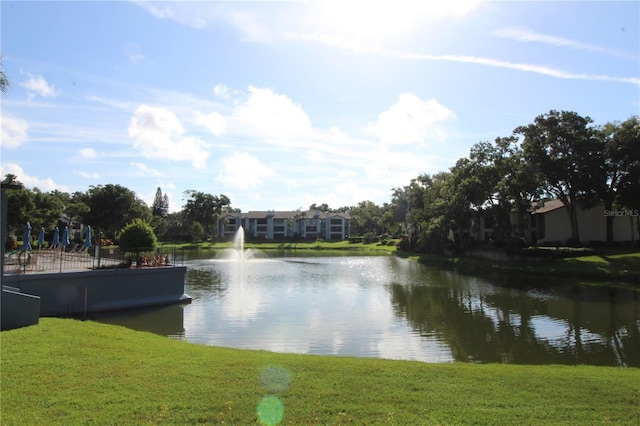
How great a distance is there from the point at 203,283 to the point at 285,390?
23.7 metres

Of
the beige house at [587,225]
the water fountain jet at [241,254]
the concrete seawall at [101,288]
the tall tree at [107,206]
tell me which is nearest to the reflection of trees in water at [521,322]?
the concrete seawall at [101,288]

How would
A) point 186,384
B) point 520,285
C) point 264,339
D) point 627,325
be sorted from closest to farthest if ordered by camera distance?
point 186,384 → point 264,339 → point 627,325 → point 520,285

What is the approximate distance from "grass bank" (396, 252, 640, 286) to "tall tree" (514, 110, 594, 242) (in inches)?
263

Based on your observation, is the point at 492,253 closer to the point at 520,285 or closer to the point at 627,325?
the point at 520,285

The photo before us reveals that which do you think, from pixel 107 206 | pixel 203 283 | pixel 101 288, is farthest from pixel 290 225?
pixel 101 288

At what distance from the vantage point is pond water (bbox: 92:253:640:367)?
13758 millimetres

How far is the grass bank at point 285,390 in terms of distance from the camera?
21.9 ft

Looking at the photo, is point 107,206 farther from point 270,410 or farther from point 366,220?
point 270,410

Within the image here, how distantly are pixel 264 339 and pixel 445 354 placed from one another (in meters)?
5.81

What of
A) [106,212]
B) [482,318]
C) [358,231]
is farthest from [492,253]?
[358,231]

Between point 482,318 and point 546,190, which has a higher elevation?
point 546,190

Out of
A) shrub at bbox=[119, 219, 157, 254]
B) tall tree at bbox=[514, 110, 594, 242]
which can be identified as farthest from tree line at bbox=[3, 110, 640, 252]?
shrub at bbox=[119, 219, 157, 254]

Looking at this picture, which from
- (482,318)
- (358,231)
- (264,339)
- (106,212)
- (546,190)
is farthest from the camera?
(358,231)

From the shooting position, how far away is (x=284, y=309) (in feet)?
67.6
